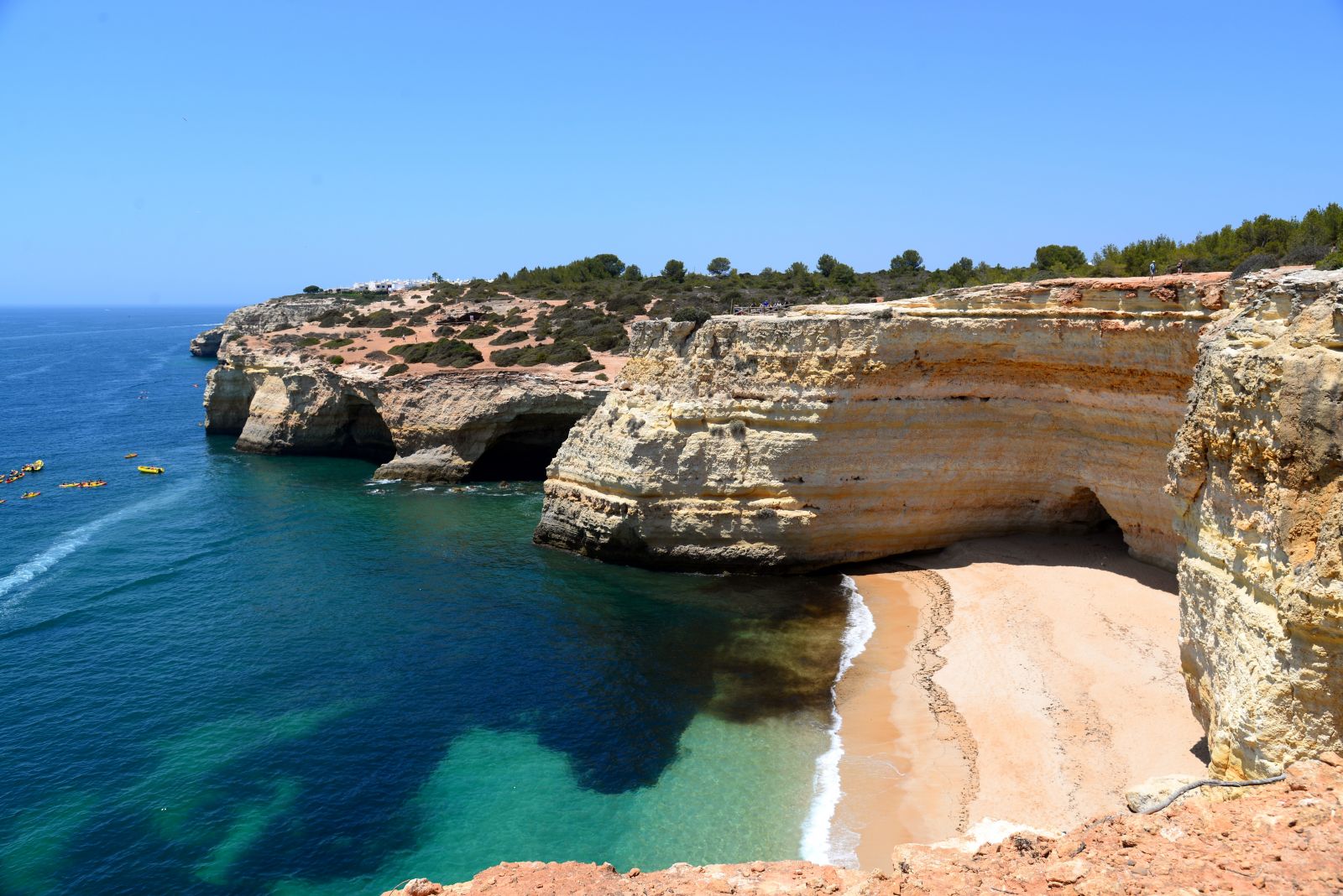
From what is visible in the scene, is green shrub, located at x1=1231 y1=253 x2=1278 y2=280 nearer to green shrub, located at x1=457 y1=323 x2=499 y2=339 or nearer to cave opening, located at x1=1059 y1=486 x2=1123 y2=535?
cave opening, located at x1=1059 y1=486 x2=1123 y2=535

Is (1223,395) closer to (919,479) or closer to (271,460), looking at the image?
(919,479)

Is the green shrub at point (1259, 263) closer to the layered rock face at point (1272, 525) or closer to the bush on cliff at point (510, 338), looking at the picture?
the layered rock face at point (1272, 525)

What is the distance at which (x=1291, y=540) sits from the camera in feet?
29.6

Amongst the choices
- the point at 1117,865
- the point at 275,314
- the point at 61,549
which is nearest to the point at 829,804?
the point at 1117,865

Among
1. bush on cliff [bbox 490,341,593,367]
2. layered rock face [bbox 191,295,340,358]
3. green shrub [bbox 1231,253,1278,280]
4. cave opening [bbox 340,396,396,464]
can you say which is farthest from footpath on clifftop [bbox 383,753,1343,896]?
layered rock face [bbox 191,295,340,358]

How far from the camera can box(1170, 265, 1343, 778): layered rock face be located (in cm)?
866

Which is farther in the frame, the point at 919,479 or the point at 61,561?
the point at 61,561

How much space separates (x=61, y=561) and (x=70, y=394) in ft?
150

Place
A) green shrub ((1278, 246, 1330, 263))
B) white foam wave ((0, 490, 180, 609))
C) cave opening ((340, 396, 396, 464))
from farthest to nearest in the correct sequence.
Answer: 1. cave opening ((340, 396, 396, 464))
2. white foam wave ((0, 490, 180, 609))
3. green shrub ((1278, 246, 1330, 263))

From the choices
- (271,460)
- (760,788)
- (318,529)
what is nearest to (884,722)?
(760,788)

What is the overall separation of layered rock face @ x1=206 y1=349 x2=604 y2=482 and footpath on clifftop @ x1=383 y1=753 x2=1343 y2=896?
25206mm

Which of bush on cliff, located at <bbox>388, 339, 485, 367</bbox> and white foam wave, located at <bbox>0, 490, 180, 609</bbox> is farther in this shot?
bush on cliff, located at <bbox>388, 339, 485, 367</bbox>

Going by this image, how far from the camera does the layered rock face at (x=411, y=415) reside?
1363 inches

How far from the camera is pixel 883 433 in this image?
845 inches
